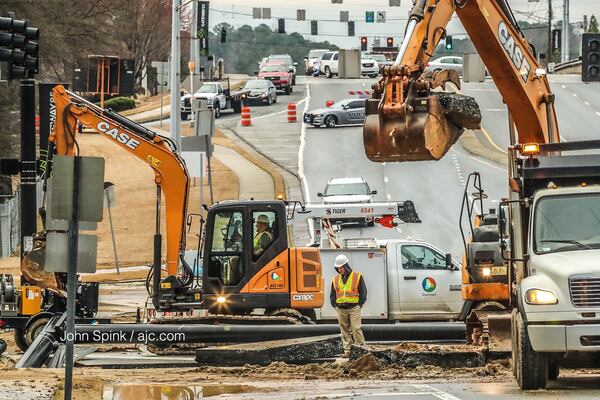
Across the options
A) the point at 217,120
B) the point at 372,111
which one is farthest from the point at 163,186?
the point at 217,120

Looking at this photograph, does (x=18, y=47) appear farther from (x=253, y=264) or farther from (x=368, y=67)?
(x=368, y=67)

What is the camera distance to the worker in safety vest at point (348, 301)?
22.7 meters

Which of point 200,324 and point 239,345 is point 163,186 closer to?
point 200,324

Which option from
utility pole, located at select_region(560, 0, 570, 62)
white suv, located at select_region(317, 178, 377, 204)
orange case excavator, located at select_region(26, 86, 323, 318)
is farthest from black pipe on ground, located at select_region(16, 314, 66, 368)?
utility pole, located at select_region(560, 0, 570, 62)

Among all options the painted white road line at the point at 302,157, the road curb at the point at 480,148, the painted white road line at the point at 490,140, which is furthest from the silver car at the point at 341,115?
the painted white road line at the point at 490,140

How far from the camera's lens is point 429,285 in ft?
90.6

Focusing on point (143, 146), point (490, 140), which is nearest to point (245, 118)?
point (490, 140)

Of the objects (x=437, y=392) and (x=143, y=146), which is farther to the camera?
(x=143, y=146)

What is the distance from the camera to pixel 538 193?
1631 cm

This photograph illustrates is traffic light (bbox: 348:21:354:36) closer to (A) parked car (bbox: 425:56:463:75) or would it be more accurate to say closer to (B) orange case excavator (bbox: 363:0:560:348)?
(A) parked car (bbox: 425:56:463:75)

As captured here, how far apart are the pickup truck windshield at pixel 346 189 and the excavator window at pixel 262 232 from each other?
67.9ft

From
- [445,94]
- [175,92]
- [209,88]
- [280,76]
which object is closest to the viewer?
[445,94]

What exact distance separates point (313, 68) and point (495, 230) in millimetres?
87871

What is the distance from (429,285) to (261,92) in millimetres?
56202
